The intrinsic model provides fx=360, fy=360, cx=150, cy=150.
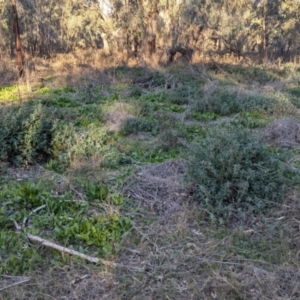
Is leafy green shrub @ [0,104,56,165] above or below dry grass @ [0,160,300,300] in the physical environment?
above

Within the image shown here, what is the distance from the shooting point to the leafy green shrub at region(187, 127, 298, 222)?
3.42 m

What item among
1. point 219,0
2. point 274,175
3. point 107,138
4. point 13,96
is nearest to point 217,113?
point 107,138

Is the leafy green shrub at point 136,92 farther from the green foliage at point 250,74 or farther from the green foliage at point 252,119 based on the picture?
the green foliage at point 250,74

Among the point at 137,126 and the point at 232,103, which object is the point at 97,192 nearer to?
the point at 137,126

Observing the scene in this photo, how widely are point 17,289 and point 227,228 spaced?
1.79 metres

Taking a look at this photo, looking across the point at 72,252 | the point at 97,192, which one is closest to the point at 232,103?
the point at 97,192

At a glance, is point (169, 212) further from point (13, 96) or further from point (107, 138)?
point (13, 96)

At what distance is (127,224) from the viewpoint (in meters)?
3.21

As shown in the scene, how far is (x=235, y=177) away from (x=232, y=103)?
4.59 metres

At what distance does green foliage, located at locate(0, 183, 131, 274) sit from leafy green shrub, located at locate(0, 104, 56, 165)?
0.86m

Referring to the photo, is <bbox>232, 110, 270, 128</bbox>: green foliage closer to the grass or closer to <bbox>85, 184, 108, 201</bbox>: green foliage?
the grass

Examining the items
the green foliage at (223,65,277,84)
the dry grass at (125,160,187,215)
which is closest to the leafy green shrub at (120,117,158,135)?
the dry grass at (125,160,187,215)

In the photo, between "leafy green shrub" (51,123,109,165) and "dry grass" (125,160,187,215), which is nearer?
"dry grass" (125,160,187,215)

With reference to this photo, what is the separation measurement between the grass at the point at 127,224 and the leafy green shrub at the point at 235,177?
0.06 m
